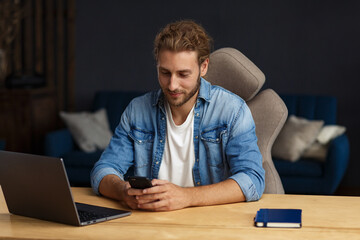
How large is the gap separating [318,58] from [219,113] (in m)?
3.25

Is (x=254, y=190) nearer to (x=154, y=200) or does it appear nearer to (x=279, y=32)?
(x=154, y=200)

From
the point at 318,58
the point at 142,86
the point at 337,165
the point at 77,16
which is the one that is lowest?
the point at 337,165

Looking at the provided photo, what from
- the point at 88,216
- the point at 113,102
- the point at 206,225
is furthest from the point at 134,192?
the point at 113,102

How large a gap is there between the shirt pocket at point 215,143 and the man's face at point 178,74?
0.54 feet

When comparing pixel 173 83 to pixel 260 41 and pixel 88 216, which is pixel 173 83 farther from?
pixel 260 41

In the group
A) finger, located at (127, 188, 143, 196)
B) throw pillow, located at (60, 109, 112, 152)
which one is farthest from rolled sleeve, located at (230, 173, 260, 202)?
throw pillow, located at (60, 109, 112, 152)

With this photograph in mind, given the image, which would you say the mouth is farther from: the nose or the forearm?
the forearm

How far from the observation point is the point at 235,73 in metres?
2.20

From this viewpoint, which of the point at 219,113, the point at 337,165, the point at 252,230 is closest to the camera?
the point at 252,230

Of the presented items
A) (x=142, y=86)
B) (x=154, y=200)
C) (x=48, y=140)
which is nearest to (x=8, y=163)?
(x=154, y=200)

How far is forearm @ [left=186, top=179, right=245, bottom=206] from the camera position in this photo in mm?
1737

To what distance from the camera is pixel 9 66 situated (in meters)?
5.45

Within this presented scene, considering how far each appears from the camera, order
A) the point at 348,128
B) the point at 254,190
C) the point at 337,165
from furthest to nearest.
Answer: the point at 348,128, the point at 337,165, the point at 254,190

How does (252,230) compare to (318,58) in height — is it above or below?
below
